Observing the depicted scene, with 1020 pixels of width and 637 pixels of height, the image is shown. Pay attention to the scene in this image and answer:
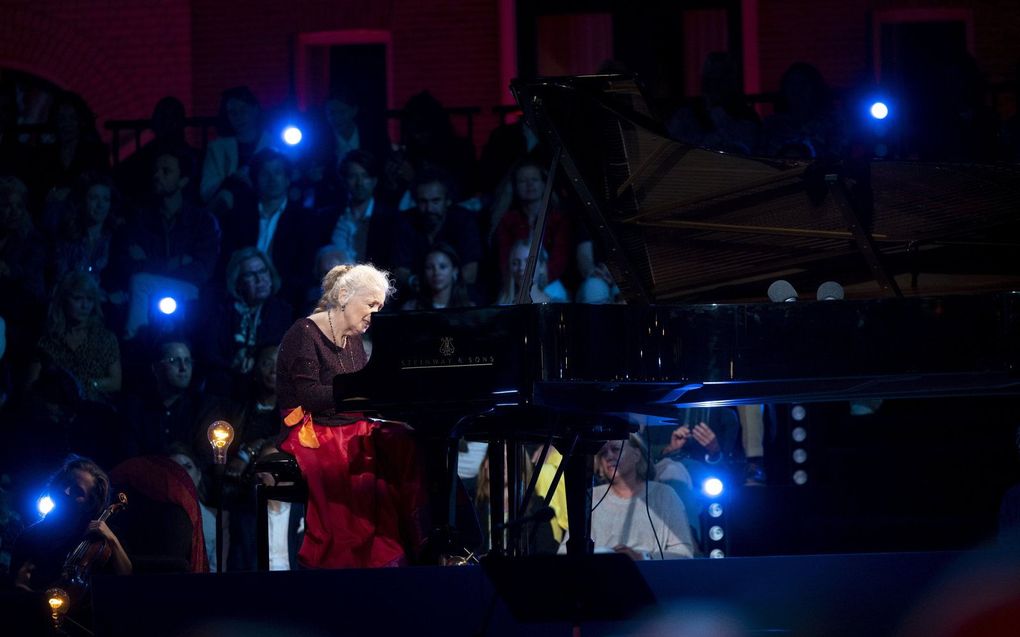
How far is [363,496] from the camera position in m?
5.23

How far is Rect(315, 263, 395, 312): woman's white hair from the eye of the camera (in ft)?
18.1

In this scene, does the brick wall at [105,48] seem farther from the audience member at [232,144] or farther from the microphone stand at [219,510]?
the microphone stand at [219,510]

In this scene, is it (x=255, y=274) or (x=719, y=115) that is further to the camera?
(x=719, y=115)

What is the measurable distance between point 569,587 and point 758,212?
6.48 feet

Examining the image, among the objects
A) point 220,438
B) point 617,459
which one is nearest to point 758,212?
point 617,459

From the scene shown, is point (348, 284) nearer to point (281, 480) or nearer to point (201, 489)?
point (281, 480)

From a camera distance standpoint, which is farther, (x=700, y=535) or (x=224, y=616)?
(x=700, y=535)

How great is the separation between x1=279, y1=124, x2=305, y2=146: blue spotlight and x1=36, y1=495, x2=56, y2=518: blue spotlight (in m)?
3.94

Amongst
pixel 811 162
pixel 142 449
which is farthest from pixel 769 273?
pixel 142 449

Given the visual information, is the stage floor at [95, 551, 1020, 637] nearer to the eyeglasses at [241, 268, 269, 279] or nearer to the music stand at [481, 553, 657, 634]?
the music stand at [481, 553, 657, 634]

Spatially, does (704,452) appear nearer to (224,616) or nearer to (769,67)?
(224,616)

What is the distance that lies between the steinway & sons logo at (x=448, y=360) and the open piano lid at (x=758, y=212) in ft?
3.07

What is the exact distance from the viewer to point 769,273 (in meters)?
5.52

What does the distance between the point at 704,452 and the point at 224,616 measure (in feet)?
10.6
